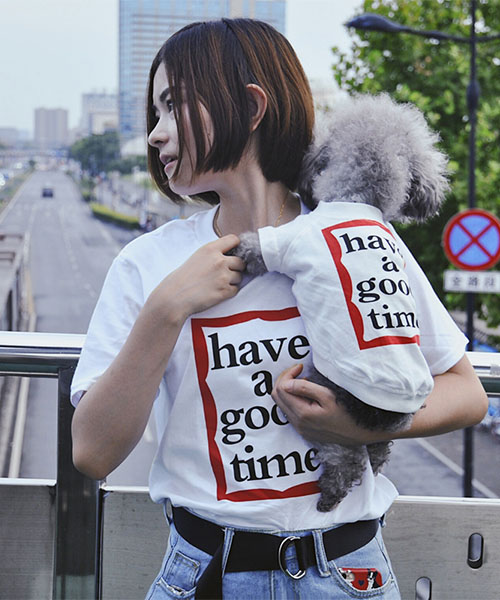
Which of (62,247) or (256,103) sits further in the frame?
(62,247)

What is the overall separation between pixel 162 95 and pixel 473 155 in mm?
11163

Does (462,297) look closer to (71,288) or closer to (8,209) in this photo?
(8,209)

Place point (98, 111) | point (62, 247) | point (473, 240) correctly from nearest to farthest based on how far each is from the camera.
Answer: point (473, 240)
point (98, 111)
point (62, 247)

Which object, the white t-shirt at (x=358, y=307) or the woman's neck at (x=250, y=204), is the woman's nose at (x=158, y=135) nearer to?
the woman's neck at (x=250, y=204)

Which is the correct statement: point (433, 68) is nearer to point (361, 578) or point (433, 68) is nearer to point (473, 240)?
point (473, 240)

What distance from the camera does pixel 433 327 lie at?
4.05 ft

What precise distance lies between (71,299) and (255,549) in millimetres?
30342

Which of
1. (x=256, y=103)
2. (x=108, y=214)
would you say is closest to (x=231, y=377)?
(x=256, y=103)

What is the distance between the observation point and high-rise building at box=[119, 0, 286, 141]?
4.58ft

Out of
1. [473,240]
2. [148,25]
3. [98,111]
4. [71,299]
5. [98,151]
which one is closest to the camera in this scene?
[148,25]

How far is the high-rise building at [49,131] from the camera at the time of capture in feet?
67.8

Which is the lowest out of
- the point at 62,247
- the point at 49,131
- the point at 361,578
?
the point at 62,247

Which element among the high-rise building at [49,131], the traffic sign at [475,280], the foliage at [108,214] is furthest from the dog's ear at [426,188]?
the high-rise building at [49,131]

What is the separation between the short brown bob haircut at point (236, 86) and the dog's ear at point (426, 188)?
18 cm
